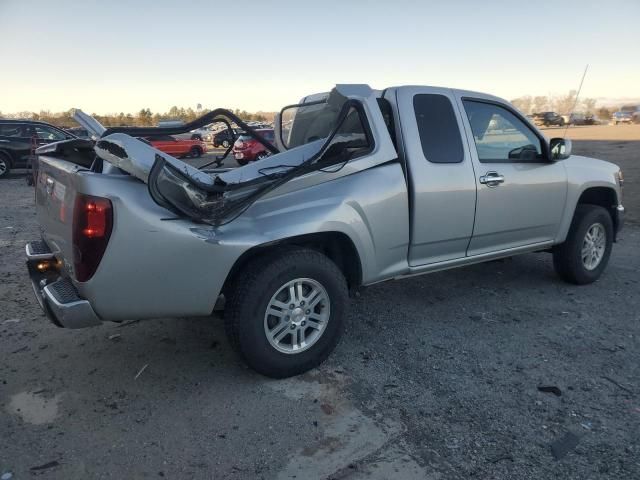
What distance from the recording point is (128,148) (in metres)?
2.74

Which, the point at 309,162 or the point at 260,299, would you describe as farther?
the point at 309,162

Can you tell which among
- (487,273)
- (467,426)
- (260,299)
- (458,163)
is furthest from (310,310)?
(487,273)

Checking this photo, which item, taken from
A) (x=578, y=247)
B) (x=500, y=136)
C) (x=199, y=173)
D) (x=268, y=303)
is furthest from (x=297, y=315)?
(x=578, y=247)

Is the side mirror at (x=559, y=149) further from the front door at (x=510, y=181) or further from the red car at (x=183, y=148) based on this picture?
the red car at (x=183, y=148)

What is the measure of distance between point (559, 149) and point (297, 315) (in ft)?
9.76

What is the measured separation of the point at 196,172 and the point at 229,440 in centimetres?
172

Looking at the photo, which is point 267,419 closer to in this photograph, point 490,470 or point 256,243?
point 256,243

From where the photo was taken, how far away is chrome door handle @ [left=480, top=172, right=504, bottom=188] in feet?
13.3

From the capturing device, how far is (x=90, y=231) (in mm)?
2643

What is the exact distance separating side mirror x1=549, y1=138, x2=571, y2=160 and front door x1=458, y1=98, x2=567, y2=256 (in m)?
0.06

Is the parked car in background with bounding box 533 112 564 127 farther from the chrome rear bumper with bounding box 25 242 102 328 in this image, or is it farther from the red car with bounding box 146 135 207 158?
the chrome rear bumper with bounding box 25 242 102 328

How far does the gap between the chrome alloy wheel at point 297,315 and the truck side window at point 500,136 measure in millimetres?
1897

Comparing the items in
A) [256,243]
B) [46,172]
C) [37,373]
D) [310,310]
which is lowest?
[37,373]

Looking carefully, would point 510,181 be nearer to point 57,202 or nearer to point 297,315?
point 297,315
